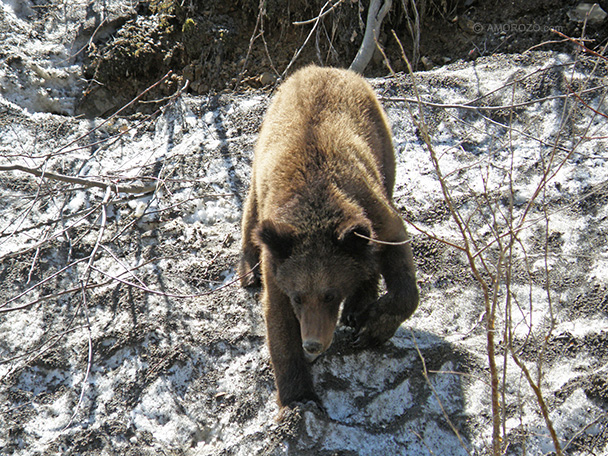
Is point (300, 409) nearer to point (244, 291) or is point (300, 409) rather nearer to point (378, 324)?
point (378, 324)

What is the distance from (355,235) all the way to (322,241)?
241 millimetres

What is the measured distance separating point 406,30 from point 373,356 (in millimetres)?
5174

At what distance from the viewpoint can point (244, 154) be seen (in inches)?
251

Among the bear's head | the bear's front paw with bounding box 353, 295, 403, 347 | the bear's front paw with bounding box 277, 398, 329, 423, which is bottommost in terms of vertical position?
the bear's front paw with bounding box 277, 398, 329, 423

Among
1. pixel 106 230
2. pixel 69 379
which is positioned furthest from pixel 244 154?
pixel 69 379

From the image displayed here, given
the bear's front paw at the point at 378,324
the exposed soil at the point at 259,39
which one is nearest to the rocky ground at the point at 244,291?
the bear's front paw at the point at 378,324

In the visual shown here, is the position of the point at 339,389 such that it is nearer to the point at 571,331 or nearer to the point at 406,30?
the point at 571,331

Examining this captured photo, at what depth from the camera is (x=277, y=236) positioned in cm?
409

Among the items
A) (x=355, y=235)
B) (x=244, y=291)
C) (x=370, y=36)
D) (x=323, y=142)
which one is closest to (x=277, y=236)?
(x=355, y=235)

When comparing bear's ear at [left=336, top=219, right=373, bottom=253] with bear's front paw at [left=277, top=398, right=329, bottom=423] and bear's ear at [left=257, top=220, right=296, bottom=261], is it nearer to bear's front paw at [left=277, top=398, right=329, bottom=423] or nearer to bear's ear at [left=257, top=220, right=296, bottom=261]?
bear's ear at [left=257, top=220, right=296, bottom=261]

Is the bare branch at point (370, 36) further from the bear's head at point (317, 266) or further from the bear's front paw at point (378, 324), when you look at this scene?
the bear's front paw at point (378, 324)

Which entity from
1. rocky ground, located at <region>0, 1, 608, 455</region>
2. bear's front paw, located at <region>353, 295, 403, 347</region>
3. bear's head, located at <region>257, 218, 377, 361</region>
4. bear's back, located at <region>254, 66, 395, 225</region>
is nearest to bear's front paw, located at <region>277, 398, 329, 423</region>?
rocky ground, located at <region>0, 1, 608, 455</region>

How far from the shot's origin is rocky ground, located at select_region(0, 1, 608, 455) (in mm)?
3947

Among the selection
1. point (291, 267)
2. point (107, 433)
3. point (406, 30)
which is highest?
point (406, 30)
